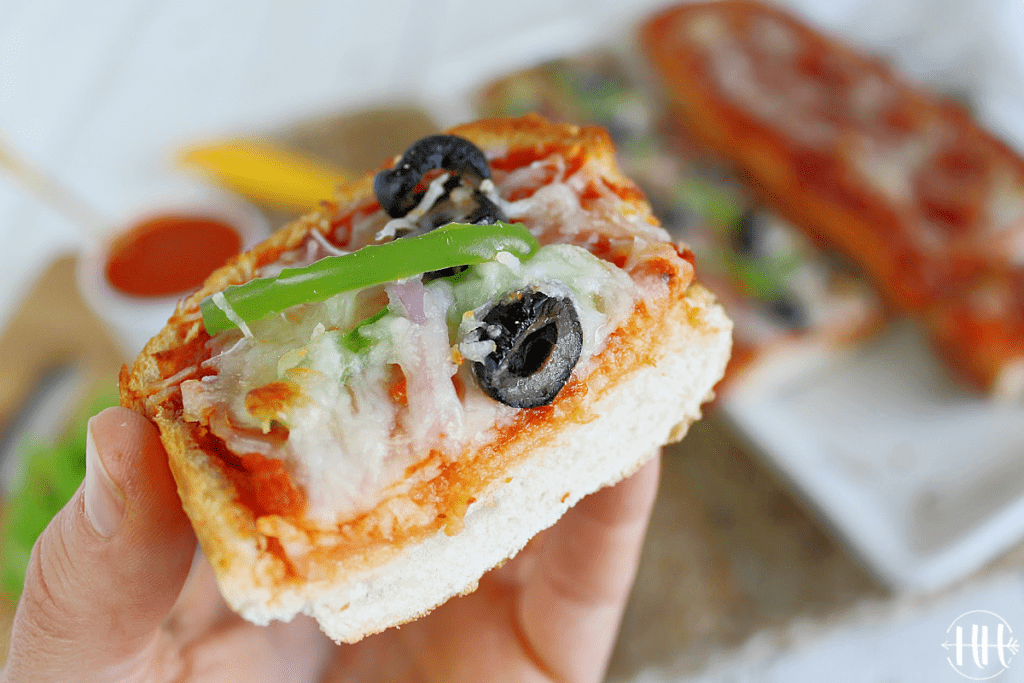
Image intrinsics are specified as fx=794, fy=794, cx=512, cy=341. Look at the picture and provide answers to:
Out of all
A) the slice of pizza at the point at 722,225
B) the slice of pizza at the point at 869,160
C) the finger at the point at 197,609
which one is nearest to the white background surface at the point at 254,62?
the slice of pizza at the point at 722,225

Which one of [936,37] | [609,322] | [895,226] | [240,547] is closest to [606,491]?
[609,322]

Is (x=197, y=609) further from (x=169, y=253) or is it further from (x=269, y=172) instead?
(x=269, y=172)

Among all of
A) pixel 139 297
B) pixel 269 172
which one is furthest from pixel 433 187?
pixel 269 172

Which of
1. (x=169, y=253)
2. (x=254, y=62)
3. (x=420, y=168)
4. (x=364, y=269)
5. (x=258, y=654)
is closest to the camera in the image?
(x=364, y=269)

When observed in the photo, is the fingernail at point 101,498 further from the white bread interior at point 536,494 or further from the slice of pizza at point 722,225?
the slice of pizza at point 722,225

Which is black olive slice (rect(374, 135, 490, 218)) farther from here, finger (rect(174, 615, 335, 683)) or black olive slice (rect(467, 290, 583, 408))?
finger (rect(174, 615, 335, 683))

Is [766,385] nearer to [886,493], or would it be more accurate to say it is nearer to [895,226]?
[886,493]

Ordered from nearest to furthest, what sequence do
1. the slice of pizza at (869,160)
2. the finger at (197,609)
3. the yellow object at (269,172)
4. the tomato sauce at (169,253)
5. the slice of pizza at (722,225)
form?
the finger at (197,609) → the tomato sauce at (169,253) → the slice of pizza at (722,225) → the slice of pizza at (869,160) → the yellow object at (269,172)
